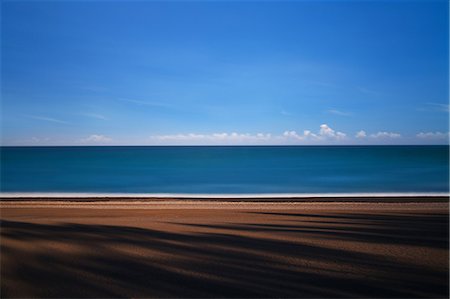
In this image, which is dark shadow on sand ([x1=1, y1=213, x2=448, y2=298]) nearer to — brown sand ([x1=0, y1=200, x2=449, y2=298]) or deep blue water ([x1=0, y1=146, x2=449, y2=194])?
brown sand ([x1=0, y1=200, x2=449, y2=298])

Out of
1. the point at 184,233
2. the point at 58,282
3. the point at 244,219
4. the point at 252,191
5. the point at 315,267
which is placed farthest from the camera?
the point at 252,191

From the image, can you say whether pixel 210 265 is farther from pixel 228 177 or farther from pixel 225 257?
pixel 228 177

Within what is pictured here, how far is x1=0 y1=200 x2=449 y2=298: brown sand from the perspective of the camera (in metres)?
4.02

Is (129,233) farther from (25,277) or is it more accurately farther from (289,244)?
(289,244)

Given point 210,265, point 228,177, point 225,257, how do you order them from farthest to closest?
1. point 228,177
2. point 225,257
3. point 210,265

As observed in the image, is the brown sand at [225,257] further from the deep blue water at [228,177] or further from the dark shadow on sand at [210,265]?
the deep blue water at [228,177]

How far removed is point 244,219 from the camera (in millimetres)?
7734

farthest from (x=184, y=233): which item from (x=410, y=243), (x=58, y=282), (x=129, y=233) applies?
(x=410, y=243)

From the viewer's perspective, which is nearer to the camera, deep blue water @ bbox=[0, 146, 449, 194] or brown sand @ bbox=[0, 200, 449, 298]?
brown sand @ bbox=[0, 200, 449, 298]

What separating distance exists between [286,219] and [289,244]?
2259 mm

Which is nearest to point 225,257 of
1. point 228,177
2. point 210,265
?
point 210,265

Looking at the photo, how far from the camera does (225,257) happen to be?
5.01m

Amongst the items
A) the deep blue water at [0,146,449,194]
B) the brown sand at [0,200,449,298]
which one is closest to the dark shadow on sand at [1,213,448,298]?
the brown sand at [0,200,449,298]

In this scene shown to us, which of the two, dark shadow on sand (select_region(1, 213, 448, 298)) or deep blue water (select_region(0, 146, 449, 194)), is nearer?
dark shadow on sand (select_region(1, 213, 448, 298))
